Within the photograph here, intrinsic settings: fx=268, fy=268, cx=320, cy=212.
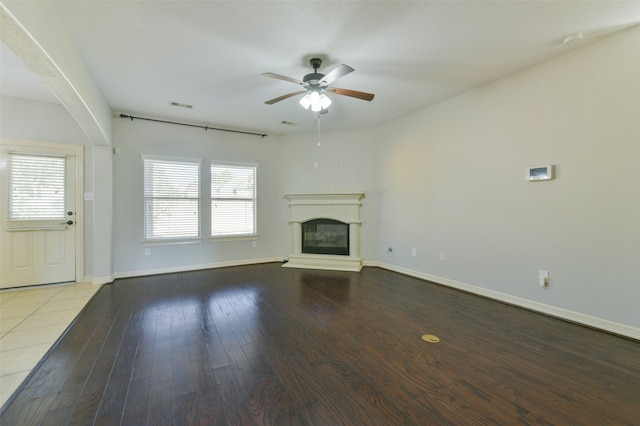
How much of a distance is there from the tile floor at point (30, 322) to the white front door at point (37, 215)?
261 mm

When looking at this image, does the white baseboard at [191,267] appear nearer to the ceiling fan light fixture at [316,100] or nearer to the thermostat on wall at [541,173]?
the ceiling fan light fixture at [316,100]

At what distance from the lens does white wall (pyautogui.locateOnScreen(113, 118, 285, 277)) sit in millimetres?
4387

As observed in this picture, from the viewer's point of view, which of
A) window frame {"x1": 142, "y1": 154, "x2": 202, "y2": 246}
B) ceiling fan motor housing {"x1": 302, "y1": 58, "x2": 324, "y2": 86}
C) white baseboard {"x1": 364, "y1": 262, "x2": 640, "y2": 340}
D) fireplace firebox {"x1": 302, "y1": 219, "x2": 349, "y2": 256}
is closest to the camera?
white baseboard {"x1": 364, "y1": 262, "x2": 640, "y2": 340}

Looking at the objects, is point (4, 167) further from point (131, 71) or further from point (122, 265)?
point (131, 71)

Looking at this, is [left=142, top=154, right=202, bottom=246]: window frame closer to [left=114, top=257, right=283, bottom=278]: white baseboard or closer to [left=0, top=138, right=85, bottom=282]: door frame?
[left=114, top=257, right=283, bottom=278]: white baseboard

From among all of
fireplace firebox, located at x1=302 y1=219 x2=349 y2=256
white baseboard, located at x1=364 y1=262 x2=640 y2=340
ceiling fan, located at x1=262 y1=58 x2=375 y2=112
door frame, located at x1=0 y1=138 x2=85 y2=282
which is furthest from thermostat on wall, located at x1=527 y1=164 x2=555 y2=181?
→ door frame, located at x1=0 y1=138 x2=85 y2=282

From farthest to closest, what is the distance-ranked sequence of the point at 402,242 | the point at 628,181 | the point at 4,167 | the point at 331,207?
the point at 331,207, the point at 402,242, the point at 4,167, the point at 628,181

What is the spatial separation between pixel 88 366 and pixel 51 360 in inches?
14.0

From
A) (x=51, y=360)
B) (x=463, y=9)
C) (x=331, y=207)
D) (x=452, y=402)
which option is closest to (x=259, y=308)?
(x=51, y=360)

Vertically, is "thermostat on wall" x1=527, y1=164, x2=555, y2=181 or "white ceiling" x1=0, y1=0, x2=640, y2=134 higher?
"white ceiling" x1=0, y1=0, x2=640, y2=134

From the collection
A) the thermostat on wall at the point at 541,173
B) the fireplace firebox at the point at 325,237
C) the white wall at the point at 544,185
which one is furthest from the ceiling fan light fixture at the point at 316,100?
the fireplace firebox at the point at 325,237

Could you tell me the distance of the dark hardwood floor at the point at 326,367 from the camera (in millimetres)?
1501

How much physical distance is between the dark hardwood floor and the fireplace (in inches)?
77.5

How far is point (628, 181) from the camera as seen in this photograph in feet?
7.96
